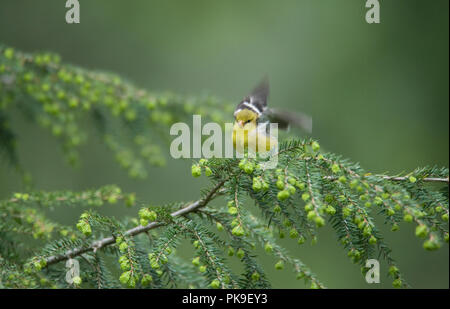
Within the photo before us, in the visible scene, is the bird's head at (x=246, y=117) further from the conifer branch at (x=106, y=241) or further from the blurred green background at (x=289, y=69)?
the blurred green background at (x=289, y=69)

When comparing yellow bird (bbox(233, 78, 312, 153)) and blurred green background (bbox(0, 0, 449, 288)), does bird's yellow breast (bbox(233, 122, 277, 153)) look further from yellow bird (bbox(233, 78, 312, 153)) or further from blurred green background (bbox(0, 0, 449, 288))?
blurred green background (bbox(0, 0, 449, 288))

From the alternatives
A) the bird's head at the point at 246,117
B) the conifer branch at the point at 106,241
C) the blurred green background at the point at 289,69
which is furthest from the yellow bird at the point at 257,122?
the blurred green background at the point at 289,69

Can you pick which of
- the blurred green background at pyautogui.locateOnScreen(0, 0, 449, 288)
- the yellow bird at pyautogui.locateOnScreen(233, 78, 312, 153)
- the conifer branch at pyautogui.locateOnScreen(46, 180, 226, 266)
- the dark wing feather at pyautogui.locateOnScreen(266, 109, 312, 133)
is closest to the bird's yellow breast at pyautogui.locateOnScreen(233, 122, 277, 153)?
the yellow bird at pyautogui.locateOnScreen(233, 78, 312, 153)

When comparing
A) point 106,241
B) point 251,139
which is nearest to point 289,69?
point 251,139

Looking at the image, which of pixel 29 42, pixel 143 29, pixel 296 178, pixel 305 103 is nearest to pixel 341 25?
pixel 305 103

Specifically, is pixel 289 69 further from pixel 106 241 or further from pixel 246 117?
pixel 106 241
